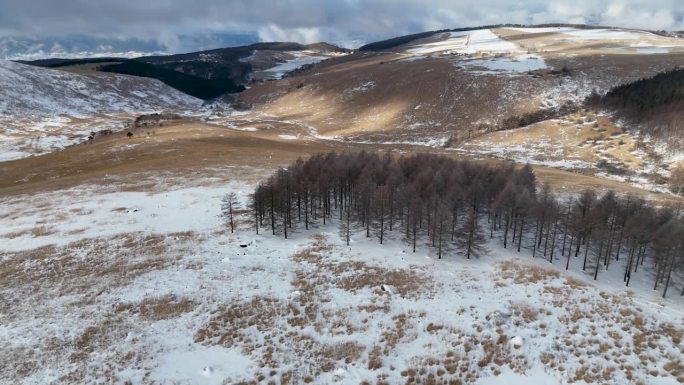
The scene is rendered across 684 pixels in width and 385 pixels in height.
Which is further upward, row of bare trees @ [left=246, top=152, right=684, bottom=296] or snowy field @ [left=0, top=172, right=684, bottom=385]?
row of bare trees @ [left=246, top=152, right=684, bottom=296]

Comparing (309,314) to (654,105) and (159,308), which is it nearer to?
(159,308)

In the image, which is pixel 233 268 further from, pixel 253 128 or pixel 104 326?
pixel 253 128

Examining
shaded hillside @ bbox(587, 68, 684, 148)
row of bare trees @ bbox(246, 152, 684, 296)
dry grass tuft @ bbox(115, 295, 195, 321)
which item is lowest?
dry grass tuft @ bbox(115, 295, 195, 321)

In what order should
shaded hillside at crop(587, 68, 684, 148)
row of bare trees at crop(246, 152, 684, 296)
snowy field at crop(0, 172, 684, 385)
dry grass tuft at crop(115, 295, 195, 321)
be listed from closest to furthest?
1. snowy field at crop(0, 172, 684, 385)
2. dry grass tuft at crop(115, 295, 195, 321)
3. row of bare trees at crop(246, 152, 684, 296)
4. shaded hillside at crop(587, 68, 684, 148)

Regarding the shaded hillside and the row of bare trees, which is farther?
Answer: the shaded hillside

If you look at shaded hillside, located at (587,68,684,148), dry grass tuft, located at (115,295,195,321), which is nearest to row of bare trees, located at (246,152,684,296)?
dry grass tuft, located at (115,295,195,321)

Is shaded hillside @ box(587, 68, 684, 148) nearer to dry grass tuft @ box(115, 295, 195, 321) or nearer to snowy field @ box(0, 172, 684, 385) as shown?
snowy field @ box(0, 172, 684, 385)

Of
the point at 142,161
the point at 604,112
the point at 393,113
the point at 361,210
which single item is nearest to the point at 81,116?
the point at 142,161

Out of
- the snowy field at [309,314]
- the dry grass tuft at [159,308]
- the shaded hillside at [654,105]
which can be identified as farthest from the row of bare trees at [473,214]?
the shaded hillside at [654,105]
